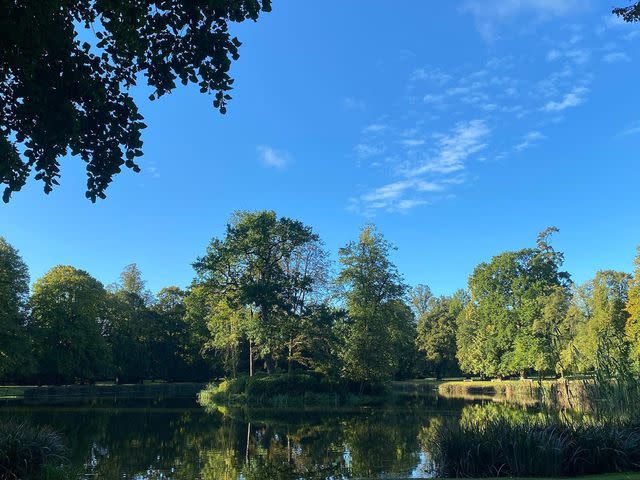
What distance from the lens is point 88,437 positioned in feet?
62.0

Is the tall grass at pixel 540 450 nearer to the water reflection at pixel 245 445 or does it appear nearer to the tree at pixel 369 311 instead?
the water reflection at pixel 245 445

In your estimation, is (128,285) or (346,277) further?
(128,285)

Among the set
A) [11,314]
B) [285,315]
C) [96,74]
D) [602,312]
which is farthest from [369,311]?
[96,74]

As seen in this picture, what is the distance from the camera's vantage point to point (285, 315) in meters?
39.0

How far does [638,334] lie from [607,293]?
11.9 metres

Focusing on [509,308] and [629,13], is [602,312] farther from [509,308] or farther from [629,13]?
[629,13]

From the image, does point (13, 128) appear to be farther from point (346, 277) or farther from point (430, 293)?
point (430, 293)

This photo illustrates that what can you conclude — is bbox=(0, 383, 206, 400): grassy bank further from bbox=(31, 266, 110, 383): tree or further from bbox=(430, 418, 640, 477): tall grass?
bbox=(430, 418, 640, 477): tall grass

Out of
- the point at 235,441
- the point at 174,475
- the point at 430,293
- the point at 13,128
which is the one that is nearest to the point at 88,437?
the point at 235,441

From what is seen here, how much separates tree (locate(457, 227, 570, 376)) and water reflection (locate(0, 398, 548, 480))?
28105mm

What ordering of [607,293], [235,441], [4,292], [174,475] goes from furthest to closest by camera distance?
[607,293], [4,292], [235,441], [174,475]

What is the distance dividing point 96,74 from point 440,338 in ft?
221

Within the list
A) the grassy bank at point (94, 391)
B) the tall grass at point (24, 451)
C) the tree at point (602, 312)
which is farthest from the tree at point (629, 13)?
the grassy bank at point (94, 391)

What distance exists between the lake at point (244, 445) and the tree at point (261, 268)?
465 inches
